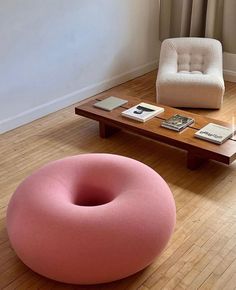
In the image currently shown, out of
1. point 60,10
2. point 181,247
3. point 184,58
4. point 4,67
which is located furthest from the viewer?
point 184,58

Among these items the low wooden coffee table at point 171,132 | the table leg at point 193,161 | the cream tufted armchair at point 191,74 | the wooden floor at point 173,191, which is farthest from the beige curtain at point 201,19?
the table leg at point 193,161

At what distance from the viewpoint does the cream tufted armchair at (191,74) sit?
3447 millimetres

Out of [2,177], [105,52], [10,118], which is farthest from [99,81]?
[2,177]

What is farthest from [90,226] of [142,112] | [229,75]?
[229,75]

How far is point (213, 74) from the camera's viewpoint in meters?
3.53

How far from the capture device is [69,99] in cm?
380

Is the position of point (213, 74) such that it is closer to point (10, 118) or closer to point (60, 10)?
point (60, 10)

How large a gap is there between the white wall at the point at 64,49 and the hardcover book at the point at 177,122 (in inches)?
47.3

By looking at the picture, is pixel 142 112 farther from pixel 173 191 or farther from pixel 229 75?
pixel 229 75

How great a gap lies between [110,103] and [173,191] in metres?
1.05

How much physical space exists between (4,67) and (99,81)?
115 cm

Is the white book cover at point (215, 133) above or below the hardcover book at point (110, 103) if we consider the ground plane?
above

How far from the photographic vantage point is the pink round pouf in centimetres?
170

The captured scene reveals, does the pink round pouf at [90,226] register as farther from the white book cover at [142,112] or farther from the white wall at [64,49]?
the white wall at [64,49]
